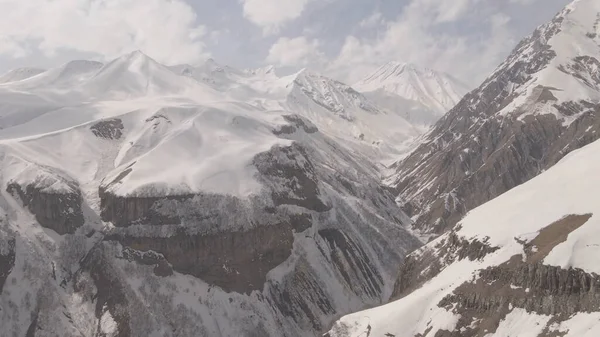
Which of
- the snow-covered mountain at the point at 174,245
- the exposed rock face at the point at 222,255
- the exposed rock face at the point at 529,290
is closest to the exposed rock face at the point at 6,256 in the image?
the snow-covered mountain at the point at 174,245

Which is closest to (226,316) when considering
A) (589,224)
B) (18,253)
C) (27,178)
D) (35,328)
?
(35,328)

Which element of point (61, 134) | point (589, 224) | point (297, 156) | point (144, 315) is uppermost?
point (61, 134)

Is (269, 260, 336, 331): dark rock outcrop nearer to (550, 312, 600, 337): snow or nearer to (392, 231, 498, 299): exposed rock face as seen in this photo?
(392, 231, 498, 299): exposed rock face

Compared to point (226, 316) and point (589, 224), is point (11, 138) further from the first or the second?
point (589, 224)

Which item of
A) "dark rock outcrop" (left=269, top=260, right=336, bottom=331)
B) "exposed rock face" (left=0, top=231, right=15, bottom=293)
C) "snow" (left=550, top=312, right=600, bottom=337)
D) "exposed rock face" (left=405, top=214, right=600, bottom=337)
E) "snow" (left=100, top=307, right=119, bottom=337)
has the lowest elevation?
"snow" (left=550, top=312, right=600, bottom=337)

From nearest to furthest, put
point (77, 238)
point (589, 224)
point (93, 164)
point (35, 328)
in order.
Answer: point (589, 224), point (35, 328), point (77, 238), point (93, 164)

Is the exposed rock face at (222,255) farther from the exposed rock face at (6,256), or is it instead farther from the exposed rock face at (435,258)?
the exposed rock face at (435,258)

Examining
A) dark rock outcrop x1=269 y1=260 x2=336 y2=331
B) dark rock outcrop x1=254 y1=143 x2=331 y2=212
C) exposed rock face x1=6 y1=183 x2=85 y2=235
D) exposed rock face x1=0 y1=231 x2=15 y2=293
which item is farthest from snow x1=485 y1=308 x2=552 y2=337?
exposed rock face x1=6 y1=183 x2=85 y2=235
